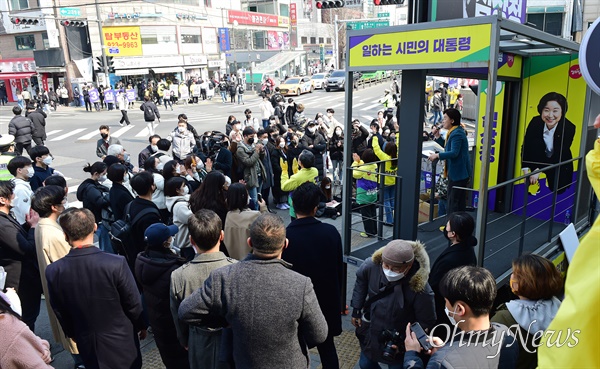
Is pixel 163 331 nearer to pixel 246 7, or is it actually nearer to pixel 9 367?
pixel 9 367

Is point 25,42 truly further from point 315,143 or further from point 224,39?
point 315,143

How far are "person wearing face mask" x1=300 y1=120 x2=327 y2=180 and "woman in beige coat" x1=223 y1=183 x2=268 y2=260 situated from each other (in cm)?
480

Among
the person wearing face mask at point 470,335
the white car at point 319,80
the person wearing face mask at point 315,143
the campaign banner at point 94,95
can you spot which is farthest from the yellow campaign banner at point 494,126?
the white car at point 319,80

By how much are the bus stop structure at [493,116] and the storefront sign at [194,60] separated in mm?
33730

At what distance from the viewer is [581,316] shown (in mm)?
1447

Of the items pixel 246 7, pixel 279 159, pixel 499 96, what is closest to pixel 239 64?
pixel 246 7

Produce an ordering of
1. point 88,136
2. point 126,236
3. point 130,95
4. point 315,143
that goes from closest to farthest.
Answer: point 126,236, point 315,143, point 88,136, point 130,95

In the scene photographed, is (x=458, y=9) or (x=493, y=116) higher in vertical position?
(x=458, y=9)

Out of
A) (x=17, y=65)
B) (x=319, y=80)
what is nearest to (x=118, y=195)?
(x=319, y=80)

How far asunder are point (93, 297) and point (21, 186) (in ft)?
10.6

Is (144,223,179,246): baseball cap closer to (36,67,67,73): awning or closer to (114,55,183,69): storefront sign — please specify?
(114,55,183,69): storefront sign

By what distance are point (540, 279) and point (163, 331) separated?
2.82 m

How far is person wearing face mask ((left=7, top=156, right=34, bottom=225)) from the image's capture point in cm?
543

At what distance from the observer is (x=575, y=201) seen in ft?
21.3
